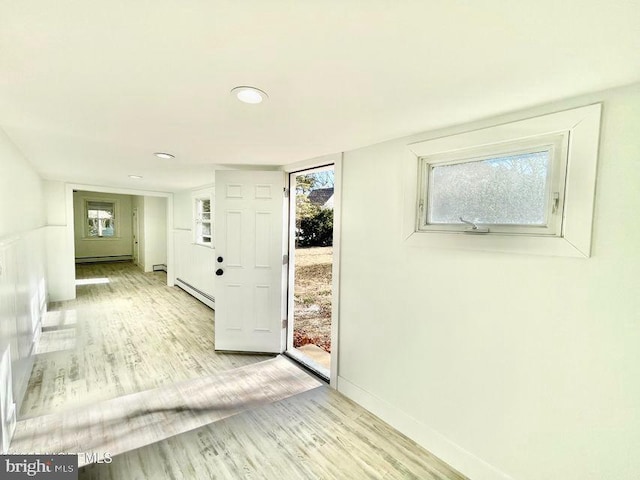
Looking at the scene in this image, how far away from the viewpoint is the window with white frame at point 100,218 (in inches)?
345

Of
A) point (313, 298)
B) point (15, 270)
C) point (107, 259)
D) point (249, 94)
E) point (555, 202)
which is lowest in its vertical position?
point (313, 298)

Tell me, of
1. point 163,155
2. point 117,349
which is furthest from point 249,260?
point 117,349

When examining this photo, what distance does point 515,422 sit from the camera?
4.99 feet

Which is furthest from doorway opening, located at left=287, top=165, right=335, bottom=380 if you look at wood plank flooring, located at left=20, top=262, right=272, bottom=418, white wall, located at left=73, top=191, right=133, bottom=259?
white wall, located at left=73, top=191, right=133, bottom=259

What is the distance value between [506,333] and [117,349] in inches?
147

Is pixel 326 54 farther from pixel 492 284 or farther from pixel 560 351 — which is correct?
pixel 560 351

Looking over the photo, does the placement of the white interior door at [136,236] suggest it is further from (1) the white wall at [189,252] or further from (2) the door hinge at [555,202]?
(2) the door hinge at [555,202]

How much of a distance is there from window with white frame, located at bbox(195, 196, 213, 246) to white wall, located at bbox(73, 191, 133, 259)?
5662mm

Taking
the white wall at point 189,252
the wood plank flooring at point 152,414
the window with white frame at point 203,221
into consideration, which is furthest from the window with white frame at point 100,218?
the wood plank flooring at point 152,414

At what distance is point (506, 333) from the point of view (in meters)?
1.55

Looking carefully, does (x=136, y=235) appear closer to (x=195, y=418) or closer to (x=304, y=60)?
(x=195, y=418)

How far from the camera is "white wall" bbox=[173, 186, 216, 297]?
4793 millimetres

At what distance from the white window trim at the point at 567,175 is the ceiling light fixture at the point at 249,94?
3.61 ft

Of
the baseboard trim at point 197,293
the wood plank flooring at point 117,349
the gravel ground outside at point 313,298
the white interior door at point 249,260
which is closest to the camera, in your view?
the wood plank flooring at point 117,349
